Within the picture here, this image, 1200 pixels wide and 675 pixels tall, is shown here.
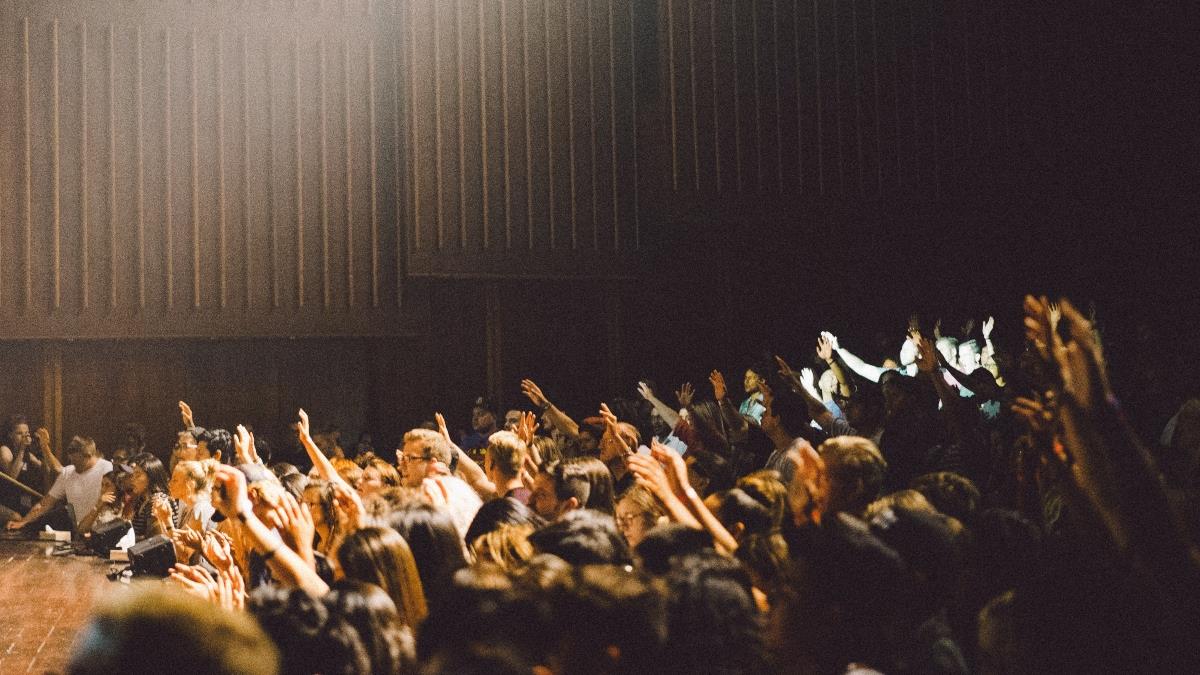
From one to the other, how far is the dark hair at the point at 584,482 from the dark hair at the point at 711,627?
2.21 m

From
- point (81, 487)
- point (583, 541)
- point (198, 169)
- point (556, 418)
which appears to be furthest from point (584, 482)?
point (198, 169)

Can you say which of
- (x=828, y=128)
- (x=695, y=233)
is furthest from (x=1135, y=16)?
(x=695, y=233)

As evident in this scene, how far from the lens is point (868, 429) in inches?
237

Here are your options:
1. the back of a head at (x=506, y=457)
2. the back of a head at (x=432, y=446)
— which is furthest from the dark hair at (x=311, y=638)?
the back of a head at (x=432, y=446)

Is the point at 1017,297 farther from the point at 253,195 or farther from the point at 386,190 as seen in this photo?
the point at 253,195

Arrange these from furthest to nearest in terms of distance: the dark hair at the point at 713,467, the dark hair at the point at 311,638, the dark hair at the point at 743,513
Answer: the dark hair at the point at 713,467
the dark hair at the point at 743,513
the dark hair at the point at 311,638

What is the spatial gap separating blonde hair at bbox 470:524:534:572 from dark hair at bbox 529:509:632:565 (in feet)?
0.17

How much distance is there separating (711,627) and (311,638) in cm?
82

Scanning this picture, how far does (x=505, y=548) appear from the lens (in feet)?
10.7

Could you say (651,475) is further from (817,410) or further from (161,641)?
(817,410)

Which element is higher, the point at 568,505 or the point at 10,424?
the point at 10,424

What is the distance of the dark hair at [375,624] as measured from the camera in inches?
93.2

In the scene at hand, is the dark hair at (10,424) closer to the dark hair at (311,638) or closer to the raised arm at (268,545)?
the raised arm at (268,545)

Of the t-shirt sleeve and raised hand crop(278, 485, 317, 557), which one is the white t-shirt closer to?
the t-shirt sleeve
